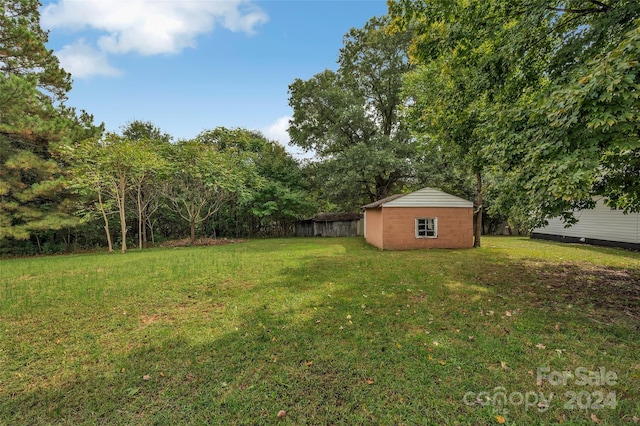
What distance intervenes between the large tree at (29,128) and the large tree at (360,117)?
14.3 metres

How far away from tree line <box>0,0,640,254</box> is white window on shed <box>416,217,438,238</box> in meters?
2.54

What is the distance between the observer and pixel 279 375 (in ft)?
8.99

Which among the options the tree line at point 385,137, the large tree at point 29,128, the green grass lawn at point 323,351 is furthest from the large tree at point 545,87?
the large tree at point 29,128

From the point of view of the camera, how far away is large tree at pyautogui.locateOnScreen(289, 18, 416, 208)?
57.2 feet

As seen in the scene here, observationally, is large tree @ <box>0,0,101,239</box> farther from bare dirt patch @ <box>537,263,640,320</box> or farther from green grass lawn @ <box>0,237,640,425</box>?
bare dirt patch @ <box>537,263,640,320</box>

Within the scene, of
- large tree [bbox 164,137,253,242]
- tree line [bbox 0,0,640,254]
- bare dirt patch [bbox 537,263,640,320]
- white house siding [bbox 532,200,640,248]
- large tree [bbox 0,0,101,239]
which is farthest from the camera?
large tree [bbox 164,137,253,242]

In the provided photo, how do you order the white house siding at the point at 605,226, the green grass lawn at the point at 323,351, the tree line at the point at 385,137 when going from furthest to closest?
the white house siding at the point at 605,226 < the tree line at the point at 385,137 < the green grass lawn at the point at 323,351

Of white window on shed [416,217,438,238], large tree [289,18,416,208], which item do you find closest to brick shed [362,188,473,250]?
white window on shed [416,217,438,238]

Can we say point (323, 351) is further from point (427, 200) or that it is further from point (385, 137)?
point (385, 137)

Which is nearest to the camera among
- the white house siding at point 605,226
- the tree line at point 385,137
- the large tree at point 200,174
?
the tree line at point 385,137

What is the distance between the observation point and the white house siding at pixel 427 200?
11.9 m

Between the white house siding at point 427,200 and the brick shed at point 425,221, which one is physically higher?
the white house siding at point 427,200

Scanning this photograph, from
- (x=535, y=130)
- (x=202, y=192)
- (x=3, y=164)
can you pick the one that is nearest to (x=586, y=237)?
(x=535, y=130)

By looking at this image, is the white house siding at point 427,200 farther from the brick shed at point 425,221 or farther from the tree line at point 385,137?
the tree line at point 385,137
